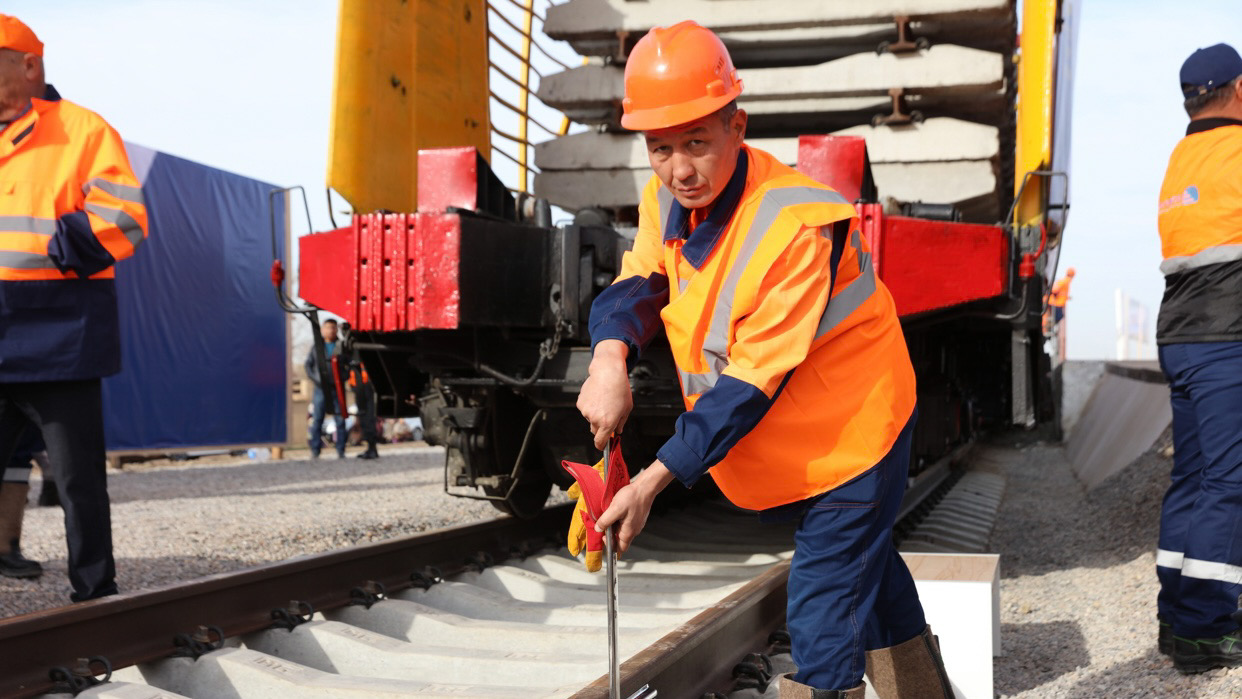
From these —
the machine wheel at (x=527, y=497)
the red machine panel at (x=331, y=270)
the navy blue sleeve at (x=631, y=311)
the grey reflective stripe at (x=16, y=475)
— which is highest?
the red machine panel at (x=331, y=270)

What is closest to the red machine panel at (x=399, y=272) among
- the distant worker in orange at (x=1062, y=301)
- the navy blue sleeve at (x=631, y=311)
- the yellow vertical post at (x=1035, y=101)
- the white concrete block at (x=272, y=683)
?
the white concrete block at (x=272, y=683)

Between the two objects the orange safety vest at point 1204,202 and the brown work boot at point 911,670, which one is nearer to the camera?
the brown work boot at point 911,670

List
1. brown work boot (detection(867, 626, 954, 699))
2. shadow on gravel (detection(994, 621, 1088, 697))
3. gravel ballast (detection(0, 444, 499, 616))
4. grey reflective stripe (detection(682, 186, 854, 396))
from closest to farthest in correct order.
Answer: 1. grey reflective stripe (detection(682, 186, 854, 396))
2. brown work boot (detection(867, 626, 954, 699))
3. shadow on gravel (detection(994, 621, 1088, 697))
4. gravel ballast (detection(0, 444, 499, 616))

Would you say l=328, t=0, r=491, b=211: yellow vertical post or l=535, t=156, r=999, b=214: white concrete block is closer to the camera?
l=328, t=0, r=491, b=211: yellow vertical post

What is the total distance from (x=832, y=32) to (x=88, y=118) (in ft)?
11.2

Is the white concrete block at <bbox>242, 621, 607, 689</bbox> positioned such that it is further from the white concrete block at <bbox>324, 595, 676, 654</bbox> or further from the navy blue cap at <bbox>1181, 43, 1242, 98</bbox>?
the navy blue cap at <bbox>1181, 43, 1242, 98</bbox>

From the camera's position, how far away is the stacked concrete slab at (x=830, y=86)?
531 cm

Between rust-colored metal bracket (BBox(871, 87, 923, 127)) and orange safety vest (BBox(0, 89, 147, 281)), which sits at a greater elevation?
rust-colored metal bracket (BBox(871, 87, 923, 127))

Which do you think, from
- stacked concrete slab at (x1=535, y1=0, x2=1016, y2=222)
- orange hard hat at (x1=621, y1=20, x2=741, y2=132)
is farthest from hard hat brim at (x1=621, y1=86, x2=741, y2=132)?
stacked concrete slab at (x1=535, y1=0, x2=1016, y2=222)

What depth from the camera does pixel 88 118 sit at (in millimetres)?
3869

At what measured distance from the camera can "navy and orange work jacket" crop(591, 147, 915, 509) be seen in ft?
6.23

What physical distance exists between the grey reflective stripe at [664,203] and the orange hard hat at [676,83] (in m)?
0.29

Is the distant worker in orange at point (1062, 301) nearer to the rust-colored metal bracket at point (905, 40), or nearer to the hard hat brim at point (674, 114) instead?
the rust-colored metal bracket at point (905, 40)

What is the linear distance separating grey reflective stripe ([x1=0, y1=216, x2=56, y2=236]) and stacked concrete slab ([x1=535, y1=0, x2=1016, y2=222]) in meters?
2.84
